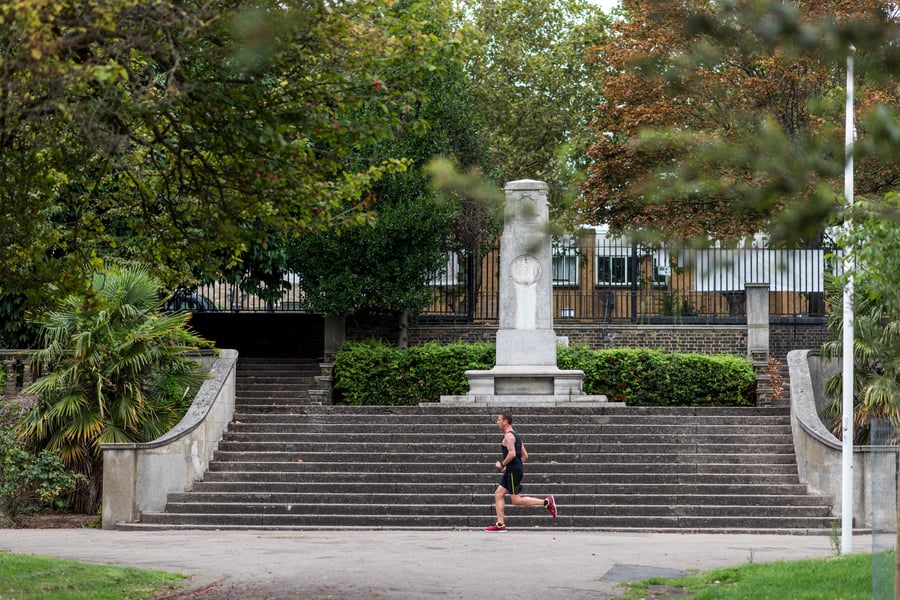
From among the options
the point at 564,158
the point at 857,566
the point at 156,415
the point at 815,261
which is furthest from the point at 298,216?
the point at 815,261

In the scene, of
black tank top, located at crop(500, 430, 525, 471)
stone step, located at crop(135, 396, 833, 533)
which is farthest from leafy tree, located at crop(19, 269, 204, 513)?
black tank top, located at crop(500, 430, 525, 471)

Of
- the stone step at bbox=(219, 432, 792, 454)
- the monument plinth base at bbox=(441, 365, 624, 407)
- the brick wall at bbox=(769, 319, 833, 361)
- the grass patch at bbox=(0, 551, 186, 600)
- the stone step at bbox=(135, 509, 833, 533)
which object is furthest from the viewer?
the brick wall at bbox=(769, 319, 833, 361)

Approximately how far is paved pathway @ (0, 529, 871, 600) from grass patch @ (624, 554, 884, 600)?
1.39ft

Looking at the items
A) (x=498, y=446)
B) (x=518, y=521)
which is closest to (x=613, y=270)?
(x=498, y=446)

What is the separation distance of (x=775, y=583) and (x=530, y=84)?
99.5 ft

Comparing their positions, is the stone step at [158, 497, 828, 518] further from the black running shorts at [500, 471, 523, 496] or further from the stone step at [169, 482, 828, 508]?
the black running shorts at [500, 471, 523, 496]

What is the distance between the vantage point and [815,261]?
29281 mm

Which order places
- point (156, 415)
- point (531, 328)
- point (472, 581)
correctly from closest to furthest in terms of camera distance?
point (472, 581) → point (156, 415) → point (531, 328)

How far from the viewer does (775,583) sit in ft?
35.4

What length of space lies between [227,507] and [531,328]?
24.9ft

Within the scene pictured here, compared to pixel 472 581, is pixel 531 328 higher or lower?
higher

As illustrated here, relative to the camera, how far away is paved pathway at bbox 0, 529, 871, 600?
36.8 ft

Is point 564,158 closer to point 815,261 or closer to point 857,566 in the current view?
point 857,566

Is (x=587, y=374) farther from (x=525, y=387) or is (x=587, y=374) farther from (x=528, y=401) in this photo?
(x=528, y=401)
